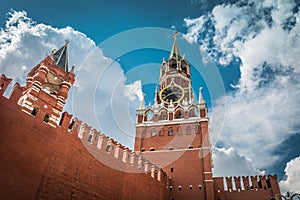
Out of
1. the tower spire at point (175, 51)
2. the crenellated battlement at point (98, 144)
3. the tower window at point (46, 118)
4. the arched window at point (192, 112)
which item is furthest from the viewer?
the tower spire at point (175, 51)

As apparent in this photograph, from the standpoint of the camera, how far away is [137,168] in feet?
54.5

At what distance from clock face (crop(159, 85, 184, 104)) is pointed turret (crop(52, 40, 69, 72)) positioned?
15.1 meters

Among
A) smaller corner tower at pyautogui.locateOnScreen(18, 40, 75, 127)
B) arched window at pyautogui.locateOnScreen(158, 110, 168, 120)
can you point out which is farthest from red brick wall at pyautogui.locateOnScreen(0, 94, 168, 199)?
arched window at pyautogui.locateOnScreen(158, 110, 168, 120)

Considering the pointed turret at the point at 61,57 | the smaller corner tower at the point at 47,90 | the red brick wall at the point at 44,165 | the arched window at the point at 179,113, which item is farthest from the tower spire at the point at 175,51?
the red brick wall at the point at 44,165

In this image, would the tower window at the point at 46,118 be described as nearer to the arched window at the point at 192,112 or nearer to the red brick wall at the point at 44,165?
the red brick wall at the point at 44,165

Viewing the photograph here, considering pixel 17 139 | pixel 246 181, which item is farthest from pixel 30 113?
pixel 246 181

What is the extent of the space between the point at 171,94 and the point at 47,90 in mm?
19388

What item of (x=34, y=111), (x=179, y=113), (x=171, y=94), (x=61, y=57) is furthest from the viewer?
(x=171, y=94)

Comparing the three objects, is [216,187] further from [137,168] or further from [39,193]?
[39,193]

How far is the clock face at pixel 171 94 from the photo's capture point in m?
30.2

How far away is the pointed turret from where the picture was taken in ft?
52.2

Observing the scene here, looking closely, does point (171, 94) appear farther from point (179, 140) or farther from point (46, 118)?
point (46, 118)

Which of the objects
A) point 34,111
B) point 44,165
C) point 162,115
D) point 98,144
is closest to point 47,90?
point 34,111

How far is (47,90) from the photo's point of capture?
1372cm
